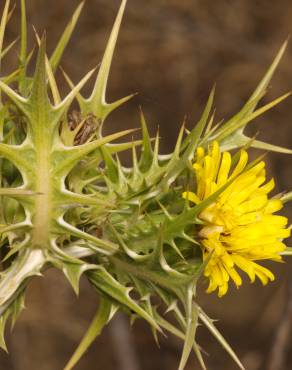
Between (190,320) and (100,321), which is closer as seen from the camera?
(190,320)

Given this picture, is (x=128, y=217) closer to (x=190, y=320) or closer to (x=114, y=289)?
(x=114, y=289)

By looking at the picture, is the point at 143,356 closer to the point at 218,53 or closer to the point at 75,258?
the point at 218,53

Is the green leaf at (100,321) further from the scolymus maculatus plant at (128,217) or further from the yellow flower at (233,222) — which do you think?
the yellow flower at (233,222)

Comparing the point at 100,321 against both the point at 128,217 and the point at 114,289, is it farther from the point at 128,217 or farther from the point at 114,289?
the point at 128,217

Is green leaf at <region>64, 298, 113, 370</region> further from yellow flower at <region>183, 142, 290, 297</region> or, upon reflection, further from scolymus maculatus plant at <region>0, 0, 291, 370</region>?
yellow flower at <region>183, 142, 290, 297</region>

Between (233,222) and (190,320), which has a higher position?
(233,222)

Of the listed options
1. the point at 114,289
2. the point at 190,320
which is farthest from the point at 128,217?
the point at 190,320

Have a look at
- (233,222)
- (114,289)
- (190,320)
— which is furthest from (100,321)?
(233,222)

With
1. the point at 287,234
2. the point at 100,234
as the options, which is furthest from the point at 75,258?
the point at 287,234

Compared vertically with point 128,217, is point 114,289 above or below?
below
